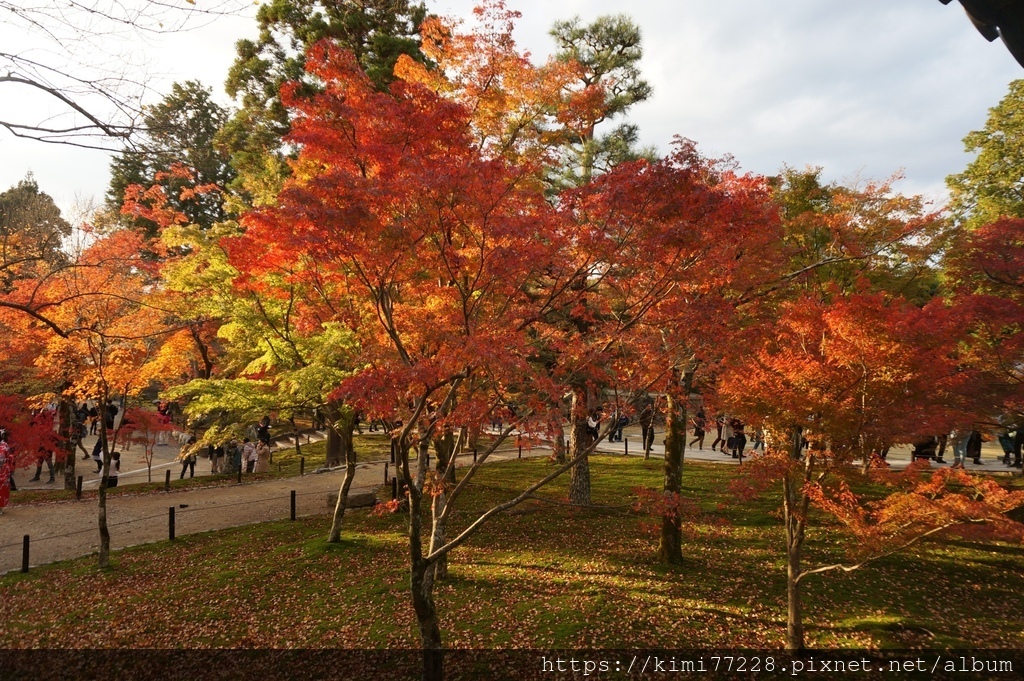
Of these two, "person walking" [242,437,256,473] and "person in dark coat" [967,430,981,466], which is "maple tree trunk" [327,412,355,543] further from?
"person in dark coat" [967,430,981,466]

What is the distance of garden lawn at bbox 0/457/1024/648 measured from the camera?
8.23 m

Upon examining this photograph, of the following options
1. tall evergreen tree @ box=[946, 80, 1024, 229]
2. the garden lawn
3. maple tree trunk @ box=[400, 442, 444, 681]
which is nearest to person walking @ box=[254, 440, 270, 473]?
the garden lawn

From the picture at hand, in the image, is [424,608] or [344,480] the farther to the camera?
[344,480]

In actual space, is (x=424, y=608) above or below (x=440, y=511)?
below

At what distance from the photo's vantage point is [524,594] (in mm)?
9547

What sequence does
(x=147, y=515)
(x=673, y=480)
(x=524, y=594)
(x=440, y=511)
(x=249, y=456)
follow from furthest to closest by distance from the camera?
(x=249, y=456) → (x=147, y=515) → (x=673, y=480) → (x=524, y=594) → (x=440, y=511)

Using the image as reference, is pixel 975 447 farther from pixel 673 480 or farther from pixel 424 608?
pixel 424 608

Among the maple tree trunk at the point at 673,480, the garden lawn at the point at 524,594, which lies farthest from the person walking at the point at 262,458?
the maple tree trunk at the point at 673,480

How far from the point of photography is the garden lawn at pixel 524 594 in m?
8.23

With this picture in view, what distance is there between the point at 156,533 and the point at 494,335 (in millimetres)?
11802

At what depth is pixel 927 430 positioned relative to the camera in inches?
338

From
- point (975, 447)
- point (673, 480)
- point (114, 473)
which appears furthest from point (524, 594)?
point (975, 447)

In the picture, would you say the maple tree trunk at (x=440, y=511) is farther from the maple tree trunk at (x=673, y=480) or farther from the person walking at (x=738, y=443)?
the person walking at (x=738, y=443)

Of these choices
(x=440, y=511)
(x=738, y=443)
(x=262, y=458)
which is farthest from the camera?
(x=738, y=443)
